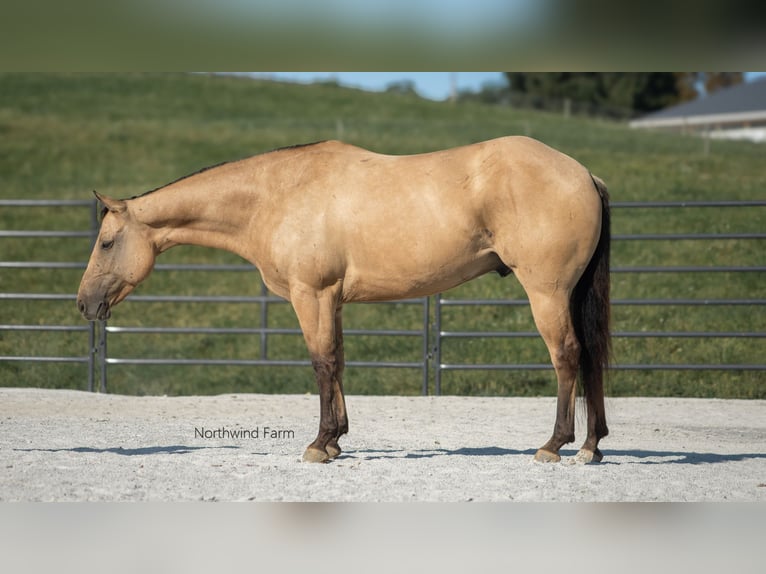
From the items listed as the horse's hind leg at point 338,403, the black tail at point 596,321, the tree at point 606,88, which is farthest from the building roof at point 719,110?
the horse's hind leg at point 338,403

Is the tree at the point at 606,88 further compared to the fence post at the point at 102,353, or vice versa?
the tree at the point at 606,88

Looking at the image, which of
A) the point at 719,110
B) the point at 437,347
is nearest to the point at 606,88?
the point at 719,110

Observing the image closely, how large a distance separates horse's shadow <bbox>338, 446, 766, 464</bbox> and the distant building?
28455mm

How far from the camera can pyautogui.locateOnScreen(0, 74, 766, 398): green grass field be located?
31.7 feet

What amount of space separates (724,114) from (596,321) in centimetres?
3122

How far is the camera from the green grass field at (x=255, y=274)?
380 inches

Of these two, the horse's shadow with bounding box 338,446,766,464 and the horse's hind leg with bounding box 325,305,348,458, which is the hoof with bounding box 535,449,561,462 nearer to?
the horse's shadow with bounding box 338,446,766,464

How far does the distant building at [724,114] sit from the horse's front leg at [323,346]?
29.3 m

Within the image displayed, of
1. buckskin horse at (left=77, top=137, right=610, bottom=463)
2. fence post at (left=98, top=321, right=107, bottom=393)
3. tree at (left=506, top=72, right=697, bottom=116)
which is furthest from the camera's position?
tree at (left=506, top=72, right=697, bottom=116)

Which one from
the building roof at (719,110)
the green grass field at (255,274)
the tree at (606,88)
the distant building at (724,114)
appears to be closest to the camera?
the green grass field at (255,274)

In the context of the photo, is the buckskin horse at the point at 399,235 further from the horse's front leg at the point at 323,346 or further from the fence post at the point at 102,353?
the fence post at the point at 102,353

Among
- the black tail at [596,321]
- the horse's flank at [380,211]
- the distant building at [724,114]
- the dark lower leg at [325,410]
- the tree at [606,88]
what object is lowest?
the dark lower leg at [325,410]

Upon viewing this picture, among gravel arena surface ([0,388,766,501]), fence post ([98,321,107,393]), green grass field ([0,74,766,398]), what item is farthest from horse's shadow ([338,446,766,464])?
fence post ([98,321,107,393])
